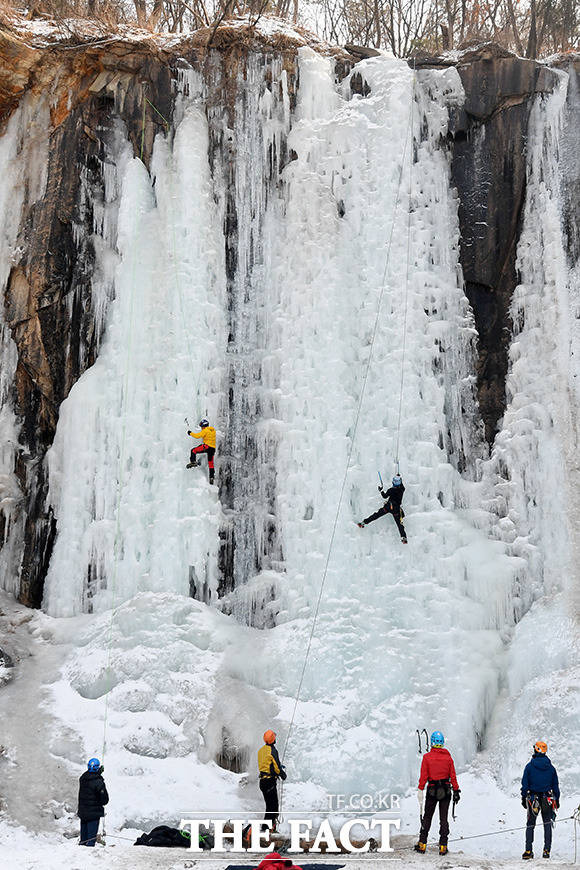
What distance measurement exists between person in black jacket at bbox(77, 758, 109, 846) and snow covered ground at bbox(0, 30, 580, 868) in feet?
4.02

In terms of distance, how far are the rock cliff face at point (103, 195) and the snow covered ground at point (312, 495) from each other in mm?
231

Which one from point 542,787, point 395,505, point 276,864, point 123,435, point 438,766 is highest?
point 123,435

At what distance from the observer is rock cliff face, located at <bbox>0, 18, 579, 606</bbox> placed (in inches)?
536

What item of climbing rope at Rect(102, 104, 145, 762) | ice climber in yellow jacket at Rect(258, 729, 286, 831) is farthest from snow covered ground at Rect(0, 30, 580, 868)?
ice climber in yellow jacket at Rect(258, 729, 286, 831)

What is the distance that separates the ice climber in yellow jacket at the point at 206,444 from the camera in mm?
12695

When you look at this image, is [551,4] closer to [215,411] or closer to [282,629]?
[215,411]

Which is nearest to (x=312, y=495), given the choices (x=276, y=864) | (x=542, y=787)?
(x=542, y=787)

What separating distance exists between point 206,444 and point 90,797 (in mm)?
5557

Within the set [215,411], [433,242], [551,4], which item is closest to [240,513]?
[215,411]

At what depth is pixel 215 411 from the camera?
13469mm

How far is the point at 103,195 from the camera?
14695 mm

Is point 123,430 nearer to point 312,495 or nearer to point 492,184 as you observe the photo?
point 312,495

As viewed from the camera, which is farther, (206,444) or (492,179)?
(492,179)

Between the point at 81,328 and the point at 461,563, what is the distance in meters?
7.02
